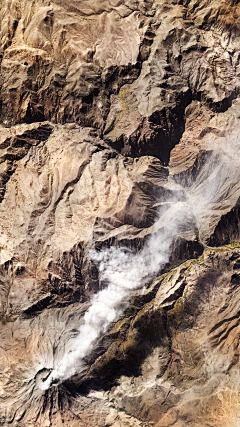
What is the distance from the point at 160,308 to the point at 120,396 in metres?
6.88

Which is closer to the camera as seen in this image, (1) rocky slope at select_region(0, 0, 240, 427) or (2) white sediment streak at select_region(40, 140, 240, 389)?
(1) rocky slope at select_region(0, 0, 240, 427)

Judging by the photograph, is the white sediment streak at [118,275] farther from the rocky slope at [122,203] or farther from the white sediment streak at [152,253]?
the rocky slope at [122,203]

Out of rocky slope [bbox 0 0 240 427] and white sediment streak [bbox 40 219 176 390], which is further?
white sediment streak [bbox 40 219 176 390]

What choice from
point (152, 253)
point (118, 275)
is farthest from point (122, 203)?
point (118, 275)

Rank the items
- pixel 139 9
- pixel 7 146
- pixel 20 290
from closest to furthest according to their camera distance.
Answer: pixel 20 290, pixel 7 146, pixel 139 9

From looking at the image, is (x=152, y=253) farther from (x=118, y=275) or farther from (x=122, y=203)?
(x=122, y=203)

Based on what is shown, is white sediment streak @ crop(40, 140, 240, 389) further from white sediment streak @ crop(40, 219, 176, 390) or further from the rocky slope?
the rocky slope

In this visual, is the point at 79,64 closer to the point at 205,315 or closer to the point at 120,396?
the point at 205,315

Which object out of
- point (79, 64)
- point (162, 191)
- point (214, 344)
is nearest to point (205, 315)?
point (214, 344)

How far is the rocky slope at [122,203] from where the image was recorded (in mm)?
24500

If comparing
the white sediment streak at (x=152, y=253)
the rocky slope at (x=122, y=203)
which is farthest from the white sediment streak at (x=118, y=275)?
the rocky slope at (x=122, y=203)

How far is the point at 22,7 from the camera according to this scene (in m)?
32.5

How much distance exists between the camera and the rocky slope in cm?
2450

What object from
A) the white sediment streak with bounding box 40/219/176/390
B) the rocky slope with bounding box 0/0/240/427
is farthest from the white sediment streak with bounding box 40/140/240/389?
the rocky slope with bounding box 0/0/240/427
